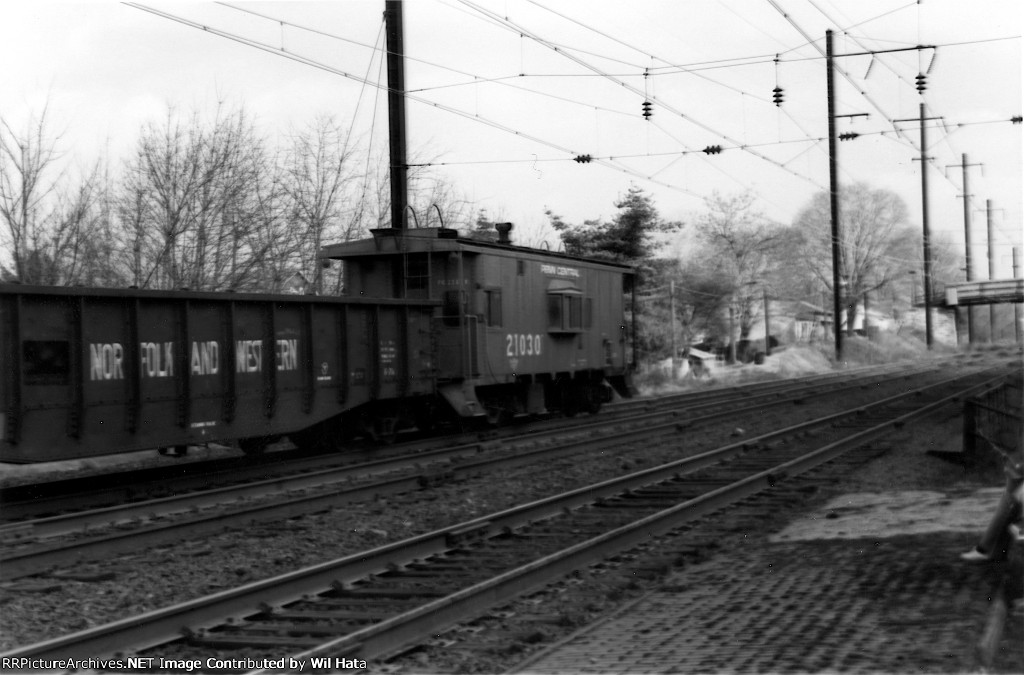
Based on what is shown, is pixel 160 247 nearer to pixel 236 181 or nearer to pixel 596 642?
pixel 236 181

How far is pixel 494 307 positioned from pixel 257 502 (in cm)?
792

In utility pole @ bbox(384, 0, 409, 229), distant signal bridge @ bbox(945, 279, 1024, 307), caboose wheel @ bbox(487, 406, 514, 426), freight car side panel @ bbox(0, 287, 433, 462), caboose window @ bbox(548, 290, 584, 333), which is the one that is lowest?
caboose wheel @ bbox(487, 406, 514, 426)

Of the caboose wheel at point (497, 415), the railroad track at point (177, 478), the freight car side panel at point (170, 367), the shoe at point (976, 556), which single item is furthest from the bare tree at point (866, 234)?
the shoe at point (976, 556)

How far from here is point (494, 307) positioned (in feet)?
60.5

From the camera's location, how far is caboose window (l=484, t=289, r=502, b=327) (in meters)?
18.3

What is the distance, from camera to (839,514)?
10.5 meters

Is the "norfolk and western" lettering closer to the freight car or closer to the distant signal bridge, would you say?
the freight car

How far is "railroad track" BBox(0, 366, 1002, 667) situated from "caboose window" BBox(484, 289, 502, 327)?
578 cm

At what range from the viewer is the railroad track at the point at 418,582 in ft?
19.7

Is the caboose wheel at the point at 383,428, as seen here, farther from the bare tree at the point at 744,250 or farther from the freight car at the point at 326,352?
the bare tree at the point at 744,250

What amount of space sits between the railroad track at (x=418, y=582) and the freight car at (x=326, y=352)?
447 cm

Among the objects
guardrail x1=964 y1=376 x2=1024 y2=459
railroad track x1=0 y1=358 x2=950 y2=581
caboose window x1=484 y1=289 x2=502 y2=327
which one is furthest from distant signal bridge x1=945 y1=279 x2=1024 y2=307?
caboose window x1=484 y1=289 x2=502 y2=327

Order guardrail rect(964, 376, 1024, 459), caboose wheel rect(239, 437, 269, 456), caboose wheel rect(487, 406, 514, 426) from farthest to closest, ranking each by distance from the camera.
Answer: caboose wheel rect(487, 406, 514, 426), caboose wheel rect(239, 437, 269, 456), guardrail rect(964, 376, 1024, 459)

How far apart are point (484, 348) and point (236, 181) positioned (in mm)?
7771
